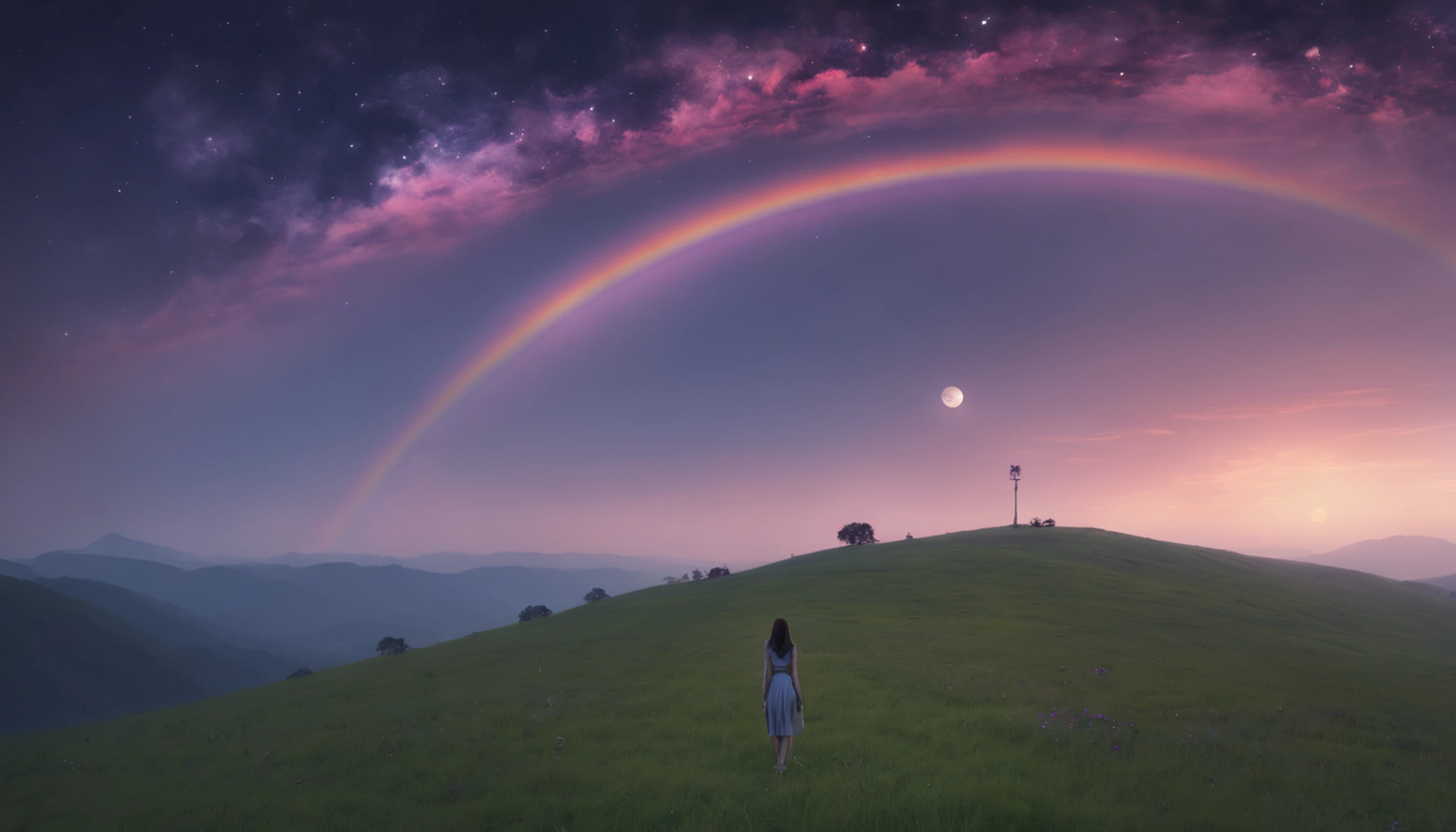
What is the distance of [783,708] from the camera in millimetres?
14203

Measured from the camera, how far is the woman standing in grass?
14.2 meters

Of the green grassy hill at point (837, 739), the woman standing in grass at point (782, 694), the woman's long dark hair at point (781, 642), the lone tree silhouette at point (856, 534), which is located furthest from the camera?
the lone tree silhouette at point (856, 534)

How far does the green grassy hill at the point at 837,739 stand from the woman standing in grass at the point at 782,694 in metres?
0.69

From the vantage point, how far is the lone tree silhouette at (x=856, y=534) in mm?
145125

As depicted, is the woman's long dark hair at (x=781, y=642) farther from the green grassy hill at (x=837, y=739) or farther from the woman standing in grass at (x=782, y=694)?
the green grassy hill at (x=837, y=739)

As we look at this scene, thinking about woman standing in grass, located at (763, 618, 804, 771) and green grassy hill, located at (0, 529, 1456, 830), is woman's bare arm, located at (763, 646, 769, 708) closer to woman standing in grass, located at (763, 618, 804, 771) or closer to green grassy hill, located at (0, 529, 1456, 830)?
woman standing in grass, located at (763, 618, 804, 771)

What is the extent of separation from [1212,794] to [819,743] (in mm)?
7888

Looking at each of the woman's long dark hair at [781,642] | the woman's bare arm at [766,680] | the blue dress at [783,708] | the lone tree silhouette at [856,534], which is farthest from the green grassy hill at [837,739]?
the lone tree silhouette at [856,534]

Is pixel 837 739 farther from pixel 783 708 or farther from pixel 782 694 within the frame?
pixel 782 694

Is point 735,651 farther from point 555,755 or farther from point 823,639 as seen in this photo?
point 555,755

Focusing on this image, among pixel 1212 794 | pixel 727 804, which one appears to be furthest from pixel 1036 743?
pixel 727 804

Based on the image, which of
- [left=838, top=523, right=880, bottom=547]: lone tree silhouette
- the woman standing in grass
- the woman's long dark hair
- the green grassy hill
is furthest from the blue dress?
[left=838, top=523, right=880, bottom=547]: lone tree silhouette

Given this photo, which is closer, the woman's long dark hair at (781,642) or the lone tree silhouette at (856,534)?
the woman's long dark hair at (781,642)

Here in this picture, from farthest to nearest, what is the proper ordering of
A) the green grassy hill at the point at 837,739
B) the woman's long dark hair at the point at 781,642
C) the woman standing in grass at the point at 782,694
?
the woman's long dark hair at the point at 781,642, the woman standing in grass at the point at 782,694, the green grassy hill at the point at 837,739
